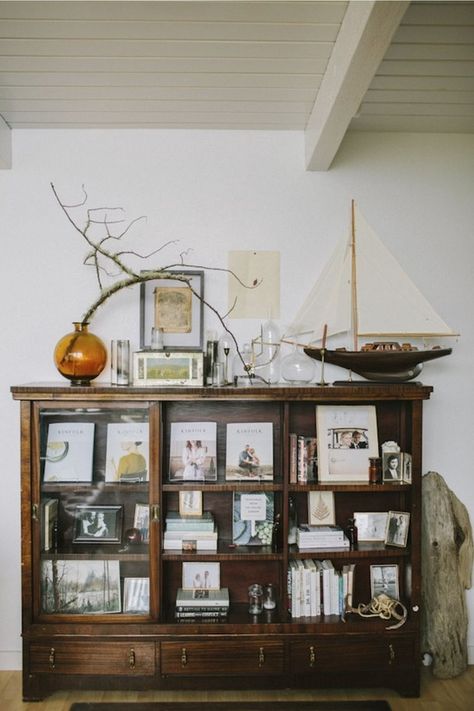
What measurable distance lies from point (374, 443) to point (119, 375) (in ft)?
3.91

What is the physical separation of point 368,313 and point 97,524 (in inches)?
61.3

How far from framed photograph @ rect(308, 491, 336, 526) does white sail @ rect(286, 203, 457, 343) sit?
73 centimetres

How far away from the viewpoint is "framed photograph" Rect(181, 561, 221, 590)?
2.67m

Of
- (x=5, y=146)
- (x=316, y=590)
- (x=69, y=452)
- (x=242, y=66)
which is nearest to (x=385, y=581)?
(x=316, y=590)

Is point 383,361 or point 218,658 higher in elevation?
point 383,361

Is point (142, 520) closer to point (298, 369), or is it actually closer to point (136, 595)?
point (136, 595)

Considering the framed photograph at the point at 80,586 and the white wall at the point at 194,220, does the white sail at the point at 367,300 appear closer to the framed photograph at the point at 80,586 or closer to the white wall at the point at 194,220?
the white wall at the point at 194,220

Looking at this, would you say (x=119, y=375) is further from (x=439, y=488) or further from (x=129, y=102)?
(x=439, y=488)

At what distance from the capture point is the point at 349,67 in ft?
5.99

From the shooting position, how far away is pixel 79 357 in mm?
2465

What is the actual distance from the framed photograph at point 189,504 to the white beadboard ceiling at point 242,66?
1631mm

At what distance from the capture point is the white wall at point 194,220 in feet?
8.96

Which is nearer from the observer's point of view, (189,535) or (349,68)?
(349,68)

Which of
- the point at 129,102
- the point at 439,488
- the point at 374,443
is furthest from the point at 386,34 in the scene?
the point at 439,488
